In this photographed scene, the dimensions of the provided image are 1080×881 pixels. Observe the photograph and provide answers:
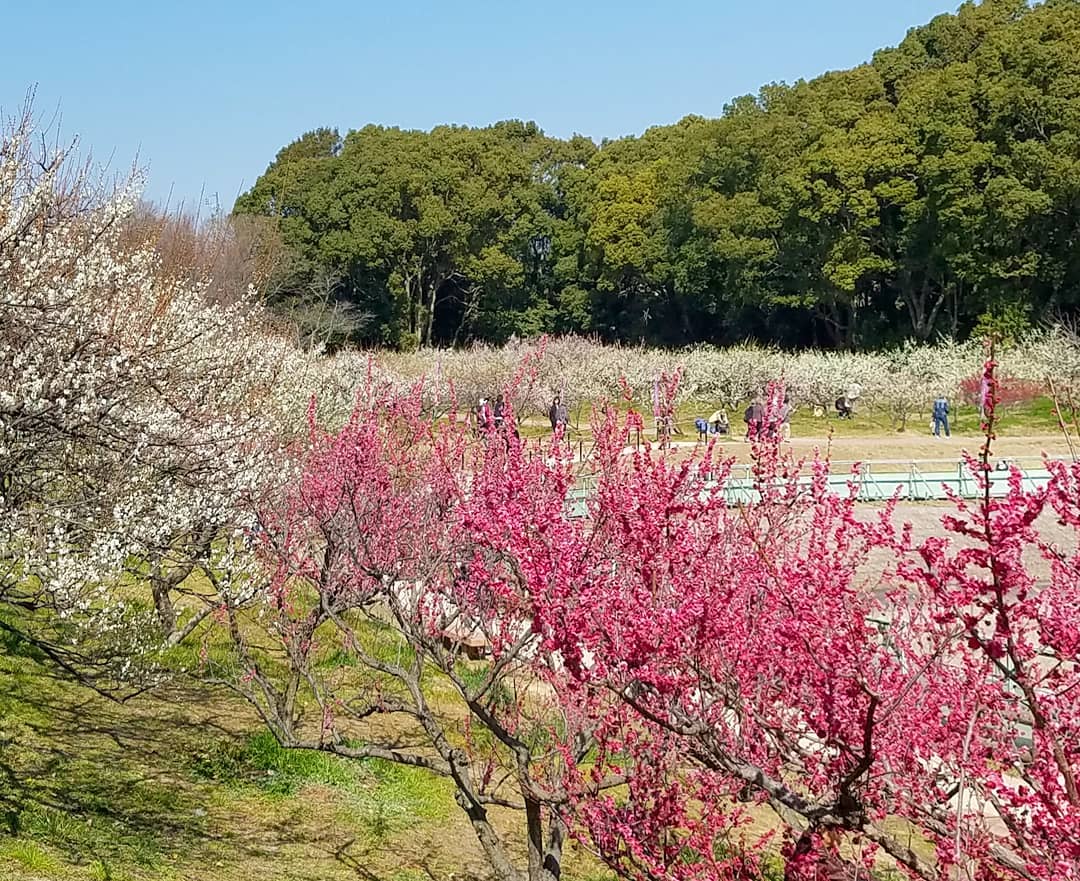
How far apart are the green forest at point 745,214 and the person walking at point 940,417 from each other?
26.3 ft

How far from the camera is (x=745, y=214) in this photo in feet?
117

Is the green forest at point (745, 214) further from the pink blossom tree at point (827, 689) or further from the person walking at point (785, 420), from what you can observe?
the pink blossom tree at point (827, 689)

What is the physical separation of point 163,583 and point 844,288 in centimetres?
2807

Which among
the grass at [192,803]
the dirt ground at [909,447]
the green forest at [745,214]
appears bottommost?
the grass at [192,803]

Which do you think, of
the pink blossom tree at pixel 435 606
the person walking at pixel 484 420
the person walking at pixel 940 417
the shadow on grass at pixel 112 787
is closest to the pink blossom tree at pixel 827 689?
the pink blossom tree at pixel 435 606

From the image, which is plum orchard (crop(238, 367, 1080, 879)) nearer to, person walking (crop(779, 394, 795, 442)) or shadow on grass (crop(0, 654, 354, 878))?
person walking (crop(779, 394, 795, 442))

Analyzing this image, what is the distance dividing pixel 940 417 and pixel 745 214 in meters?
14.4

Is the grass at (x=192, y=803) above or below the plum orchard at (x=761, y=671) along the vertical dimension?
below

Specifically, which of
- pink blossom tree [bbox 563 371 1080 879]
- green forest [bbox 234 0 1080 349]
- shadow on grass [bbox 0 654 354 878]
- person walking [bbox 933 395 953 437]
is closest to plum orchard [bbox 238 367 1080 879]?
pink blossom tree [bbox 563 371 1080 879]

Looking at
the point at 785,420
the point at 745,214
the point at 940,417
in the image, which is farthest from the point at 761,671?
the point at 745,214

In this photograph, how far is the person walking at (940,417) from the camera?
75.1 feet

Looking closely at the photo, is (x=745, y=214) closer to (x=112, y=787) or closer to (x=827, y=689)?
(x=112, y=787)

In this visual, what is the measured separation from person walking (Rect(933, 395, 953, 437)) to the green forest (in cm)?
800

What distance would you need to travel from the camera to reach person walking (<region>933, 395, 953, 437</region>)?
2289 cm
